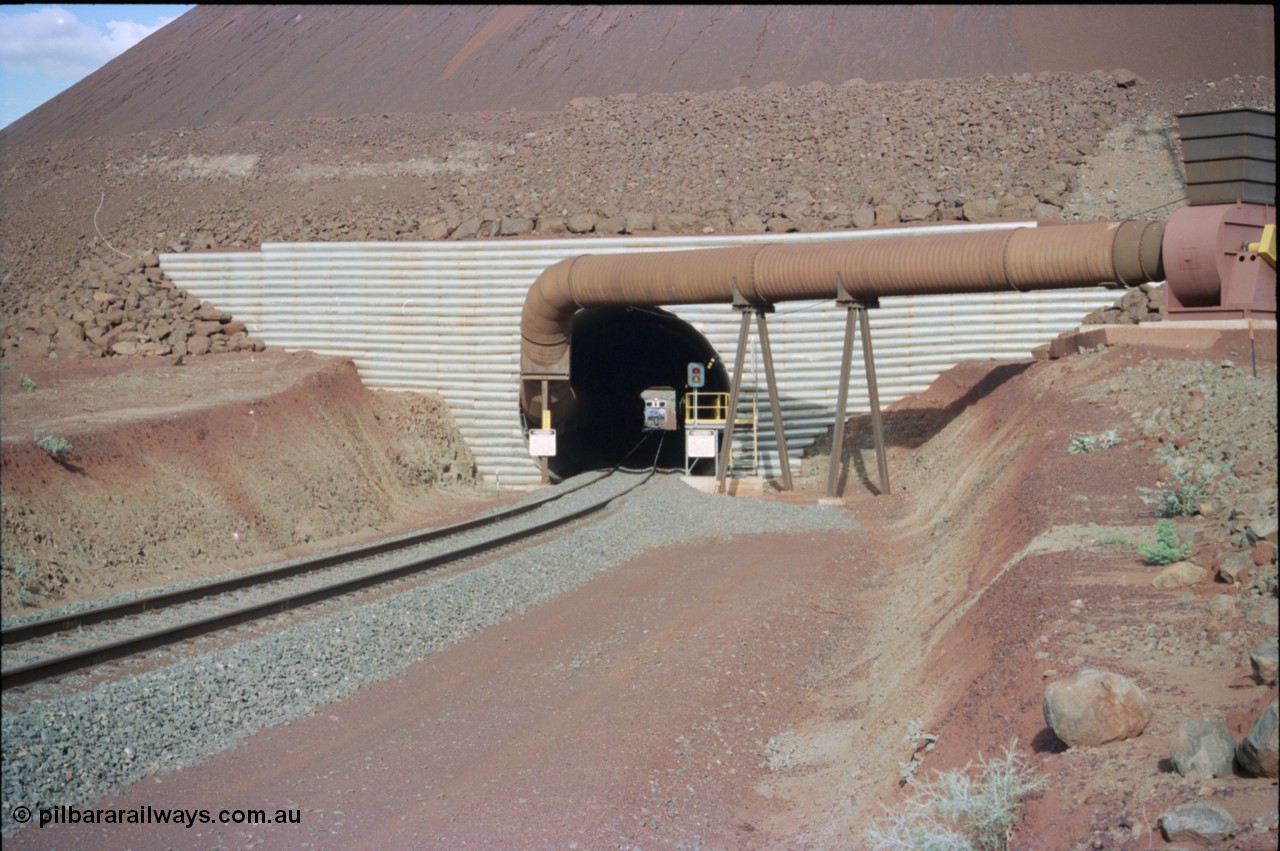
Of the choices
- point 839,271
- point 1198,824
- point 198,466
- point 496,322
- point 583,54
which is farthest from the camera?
point 583,54

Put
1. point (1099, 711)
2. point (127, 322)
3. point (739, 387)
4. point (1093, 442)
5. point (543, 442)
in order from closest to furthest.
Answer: point (1099, 711) → point (1093, 442) → point (739, 387) → point (543, 442) → point (127, 322)

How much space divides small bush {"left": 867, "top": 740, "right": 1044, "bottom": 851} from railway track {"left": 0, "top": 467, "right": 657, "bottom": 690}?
721cm

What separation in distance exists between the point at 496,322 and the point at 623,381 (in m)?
12.9

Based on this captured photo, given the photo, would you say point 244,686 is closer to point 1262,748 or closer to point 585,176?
point 1262,748

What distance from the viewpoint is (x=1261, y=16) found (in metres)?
52.3

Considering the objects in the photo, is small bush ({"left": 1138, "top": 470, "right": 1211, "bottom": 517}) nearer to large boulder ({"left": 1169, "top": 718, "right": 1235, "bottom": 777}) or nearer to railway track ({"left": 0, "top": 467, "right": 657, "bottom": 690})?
large boulder ({"left": 1169, "top": 718, "right": 1235, "bottom": 777})

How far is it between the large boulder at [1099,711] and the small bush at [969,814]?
34cm

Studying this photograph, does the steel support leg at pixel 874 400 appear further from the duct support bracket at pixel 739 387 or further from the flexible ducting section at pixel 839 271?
the duct support bracket at pixel 739 387

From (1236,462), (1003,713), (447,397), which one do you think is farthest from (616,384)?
(1003,713)

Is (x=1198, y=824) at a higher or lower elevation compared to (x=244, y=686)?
higher

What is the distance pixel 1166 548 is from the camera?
31.7 feet

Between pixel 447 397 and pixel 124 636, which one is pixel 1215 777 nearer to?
pixel 124 636

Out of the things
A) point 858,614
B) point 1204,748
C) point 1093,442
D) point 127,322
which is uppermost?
point 127,322

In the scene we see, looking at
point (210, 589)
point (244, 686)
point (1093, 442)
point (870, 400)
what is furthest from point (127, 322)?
point (1093, 442)
